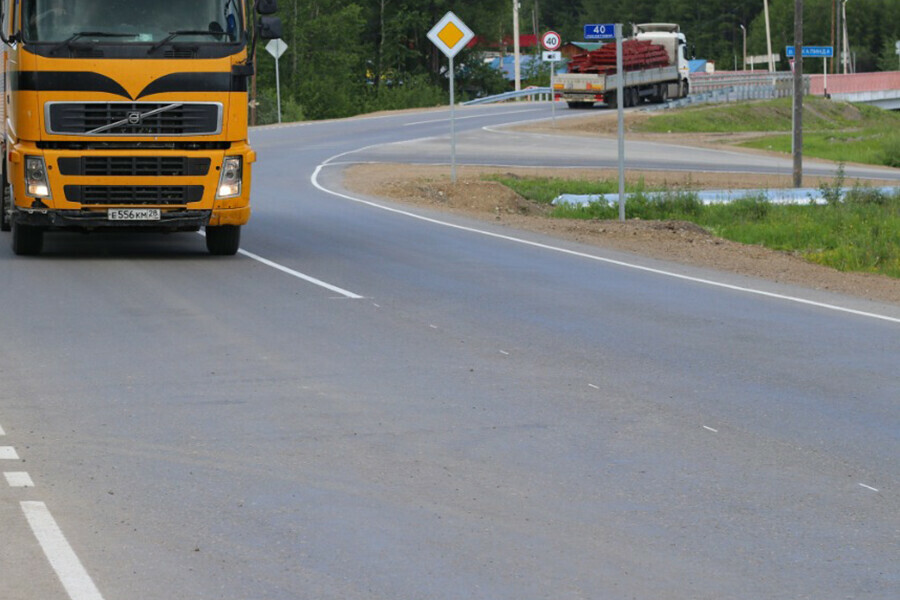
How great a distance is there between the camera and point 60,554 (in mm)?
6016

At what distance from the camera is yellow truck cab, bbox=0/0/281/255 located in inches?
635

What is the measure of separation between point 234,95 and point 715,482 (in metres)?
10.3

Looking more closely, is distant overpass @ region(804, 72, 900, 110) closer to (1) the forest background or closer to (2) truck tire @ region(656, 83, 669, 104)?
(1) the forest background

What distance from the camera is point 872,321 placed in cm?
1328

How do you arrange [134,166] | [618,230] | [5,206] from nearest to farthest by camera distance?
[134,166] < [5,206] < [618,230]

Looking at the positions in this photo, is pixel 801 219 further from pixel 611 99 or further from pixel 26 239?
pixel 611 99

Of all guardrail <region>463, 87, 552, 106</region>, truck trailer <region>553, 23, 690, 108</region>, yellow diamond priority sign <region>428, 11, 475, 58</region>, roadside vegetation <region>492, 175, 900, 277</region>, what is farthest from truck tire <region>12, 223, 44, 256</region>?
guardrail <region>463, 87, 552, 106</region>

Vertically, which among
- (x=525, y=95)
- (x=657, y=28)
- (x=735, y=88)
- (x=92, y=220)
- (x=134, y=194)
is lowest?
(x=92, y=220)

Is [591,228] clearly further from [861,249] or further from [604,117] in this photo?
[604,117]

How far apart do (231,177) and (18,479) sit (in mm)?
9746

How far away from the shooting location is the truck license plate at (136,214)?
16337 mm

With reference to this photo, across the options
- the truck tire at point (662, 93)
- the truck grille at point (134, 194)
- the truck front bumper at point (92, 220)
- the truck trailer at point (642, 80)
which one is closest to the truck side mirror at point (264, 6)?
the truck grille at point (134, 194)

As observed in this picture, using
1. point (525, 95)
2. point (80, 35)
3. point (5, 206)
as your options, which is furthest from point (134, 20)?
point (525, 95)

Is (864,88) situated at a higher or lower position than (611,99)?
higher
